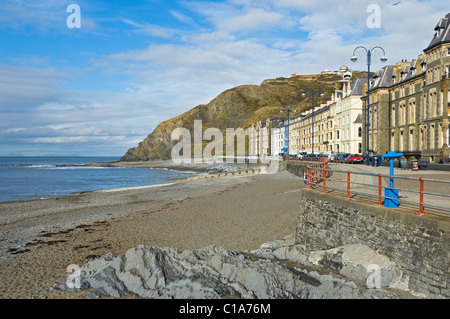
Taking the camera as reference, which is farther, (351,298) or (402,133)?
(402,133)

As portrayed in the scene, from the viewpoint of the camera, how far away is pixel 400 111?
48375 mm

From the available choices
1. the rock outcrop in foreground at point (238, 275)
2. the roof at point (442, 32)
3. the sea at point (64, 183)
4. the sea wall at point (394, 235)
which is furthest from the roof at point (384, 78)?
the rock outcrop in foreground at point (238, 275)

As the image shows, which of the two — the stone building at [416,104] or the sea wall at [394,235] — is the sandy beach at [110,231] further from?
the stone building at [416,104]

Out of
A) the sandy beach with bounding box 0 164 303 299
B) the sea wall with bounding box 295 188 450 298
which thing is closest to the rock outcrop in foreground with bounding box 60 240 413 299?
the sea wall with bounding box 295 188 450 298

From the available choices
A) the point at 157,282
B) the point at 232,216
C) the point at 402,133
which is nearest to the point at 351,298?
the point at 157,282

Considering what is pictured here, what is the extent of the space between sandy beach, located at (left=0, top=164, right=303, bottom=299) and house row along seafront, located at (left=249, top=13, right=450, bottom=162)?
24.3 meters

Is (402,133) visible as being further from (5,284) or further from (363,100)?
(5,284)

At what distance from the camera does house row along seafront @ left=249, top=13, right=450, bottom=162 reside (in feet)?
122

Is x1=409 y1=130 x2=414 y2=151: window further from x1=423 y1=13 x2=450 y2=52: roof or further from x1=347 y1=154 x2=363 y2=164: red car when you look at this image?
x1=423 y1=13 x2=450 y2=52: roof

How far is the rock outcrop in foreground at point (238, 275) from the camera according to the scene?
8.04 metres

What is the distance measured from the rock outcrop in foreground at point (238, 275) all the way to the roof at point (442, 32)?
36.7 meters

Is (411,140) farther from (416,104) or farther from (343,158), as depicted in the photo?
(343,158)

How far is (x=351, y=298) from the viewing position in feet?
24.9

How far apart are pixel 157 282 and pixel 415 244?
6291mm
